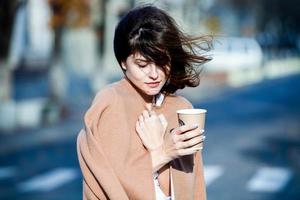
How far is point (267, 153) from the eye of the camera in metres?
10.7

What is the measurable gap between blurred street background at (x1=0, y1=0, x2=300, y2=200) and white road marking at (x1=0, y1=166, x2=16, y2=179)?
0.02 m

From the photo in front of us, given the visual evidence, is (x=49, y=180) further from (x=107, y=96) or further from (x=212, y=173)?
(x=107, y=96)

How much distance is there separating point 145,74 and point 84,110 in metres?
15.3

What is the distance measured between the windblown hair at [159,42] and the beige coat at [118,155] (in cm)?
13

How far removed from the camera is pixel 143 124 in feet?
5.64

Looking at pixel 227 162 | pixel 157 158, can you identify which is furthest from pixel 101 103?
pixel 227 162

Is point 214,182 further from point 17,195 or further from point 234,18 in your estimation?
point 234,18

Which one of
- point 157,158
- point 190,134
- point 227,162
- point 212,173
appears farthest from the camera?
point 227,162

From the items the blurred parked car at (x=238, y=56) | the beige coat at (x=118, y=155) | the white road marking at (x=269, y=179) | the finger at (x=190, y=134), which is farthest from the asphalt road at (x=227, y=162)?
the blurred parked car at (x=238, y=56)

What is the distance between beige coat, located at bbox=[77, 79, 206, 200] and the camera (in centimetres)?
163

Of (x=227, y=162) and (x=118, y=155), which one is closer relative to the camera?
(x=118, y=155)

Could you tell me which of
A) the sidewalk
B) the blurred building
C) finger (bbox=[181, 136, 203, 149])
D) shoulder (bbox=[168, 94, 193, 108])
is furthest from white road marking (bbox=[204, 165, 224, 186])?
finger (bbox=[181, 136, 203, 149])

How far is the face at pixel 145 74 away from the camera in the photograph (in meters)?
1.72

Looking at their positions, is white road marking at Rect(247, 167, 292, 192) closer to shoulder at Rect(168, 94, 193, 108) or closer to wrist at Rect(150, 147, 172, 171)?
shoulder at Rect(168, 94, 193, 108)
